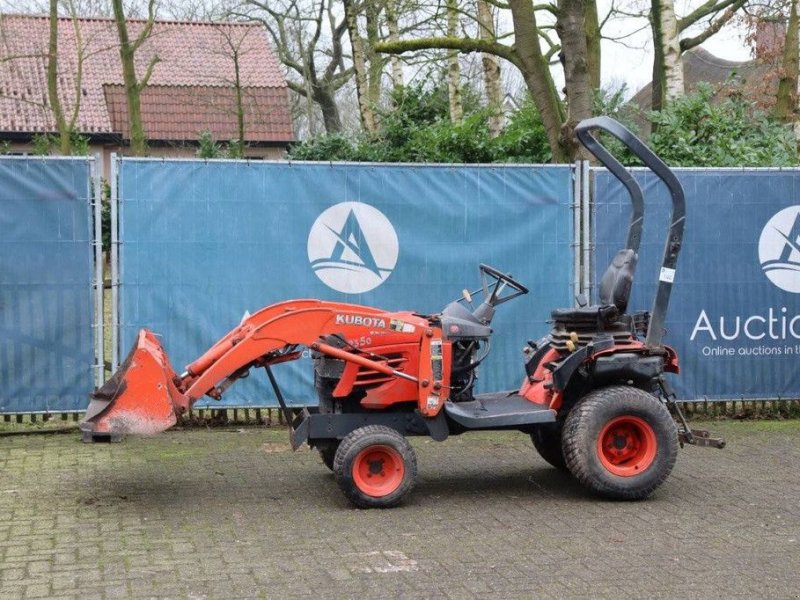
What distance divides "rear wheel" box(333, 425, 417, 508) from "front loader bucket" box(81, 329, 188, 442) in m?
1.16

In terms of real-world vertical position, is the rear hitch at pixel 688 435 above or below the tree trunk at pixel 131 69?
below

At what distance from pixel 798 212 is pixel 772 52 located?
13.9 m

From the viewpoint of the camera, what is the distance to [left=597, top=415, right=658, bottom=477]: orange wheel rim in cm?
807

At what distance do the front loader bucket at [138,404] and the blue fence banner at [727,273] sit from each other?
16.0ft

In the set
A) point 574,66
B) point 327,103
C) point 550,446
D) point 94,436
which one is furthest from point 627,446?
point 327,103

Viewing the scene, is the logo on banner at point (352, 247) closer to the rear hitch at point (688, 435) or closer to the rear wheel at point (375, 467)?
the rear wheel at point (375, 467)

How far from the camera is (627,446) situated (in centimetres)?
822

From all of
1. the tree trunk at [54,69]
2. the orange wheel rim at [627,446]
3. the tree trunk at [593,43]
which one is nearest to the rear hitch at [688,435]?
the orange wheel rim at [627,446]

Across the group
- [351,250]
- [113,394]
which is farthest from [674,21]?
Answer: [113,394]

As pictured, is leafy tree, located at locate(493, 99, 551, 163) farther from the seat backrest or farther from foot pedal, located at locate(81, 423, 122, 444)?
foot pedal, located at locate(81, 423, 122, 444)

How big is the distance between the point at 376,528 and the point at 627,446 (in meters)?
2.02

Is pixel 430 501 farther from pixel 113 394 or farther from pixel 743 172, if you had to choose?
pixel 743 172

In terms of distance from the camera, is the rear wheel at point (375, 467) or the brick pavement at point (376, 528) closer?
the brick pavement at point (376, 528)

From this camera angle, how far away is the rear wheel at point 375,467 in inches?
304
